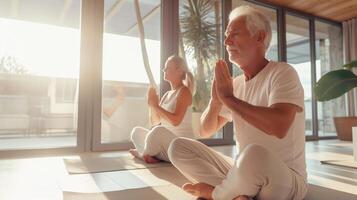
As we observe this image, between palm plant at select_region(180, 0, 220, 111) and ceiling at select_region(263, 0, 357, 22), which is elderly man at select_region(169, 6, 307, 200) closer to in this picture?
palm plant at select_region(180, 0, 220, 111)

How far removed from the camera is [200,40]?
4.25 meters

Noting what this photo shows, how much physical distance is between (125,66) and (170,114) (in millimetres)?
1677

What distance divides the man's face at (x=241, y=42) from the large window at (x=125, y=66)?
256cm

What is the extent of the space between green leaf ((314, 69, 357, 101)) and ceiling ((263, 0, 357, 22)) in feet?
9.26

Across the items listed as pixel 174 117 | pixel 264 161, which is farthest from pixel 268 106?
pixel 174 117

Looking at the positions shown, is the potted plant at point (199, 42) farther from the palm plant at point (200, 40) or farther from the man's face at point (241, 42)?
the man's face at point (241, 42)

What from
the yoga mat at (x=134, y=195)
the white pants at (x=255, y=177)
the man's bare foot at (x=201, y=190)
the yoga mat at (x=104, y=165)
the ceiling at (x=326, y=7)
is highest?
the ceiling at (x=326, y=7)

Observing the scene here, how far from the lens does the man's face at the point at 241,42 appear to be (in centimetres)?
125

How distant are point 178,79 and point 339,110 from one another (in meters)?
4.59

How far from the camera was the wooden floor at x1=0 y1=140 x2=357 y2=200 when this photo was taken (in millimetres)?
1512

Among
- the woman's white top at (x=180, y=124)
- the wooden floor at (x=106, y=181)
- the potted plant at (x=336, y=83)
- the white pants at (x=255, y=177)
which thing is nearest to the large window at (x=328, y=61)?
the potted plant at (x=336, y=83)

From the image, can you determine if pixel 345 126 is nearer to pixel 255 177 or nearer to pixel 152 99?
pixel 152 99

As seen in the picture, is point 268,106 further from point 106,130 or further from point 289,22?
point 289,22

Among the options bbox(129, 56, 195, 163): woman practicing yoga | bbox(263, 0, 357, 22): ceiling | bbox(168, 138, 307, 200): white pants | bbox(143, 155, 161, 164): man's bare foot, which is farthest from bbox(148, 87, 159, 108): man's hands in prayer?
bbox(263, 0, 357, 22): ceiling
